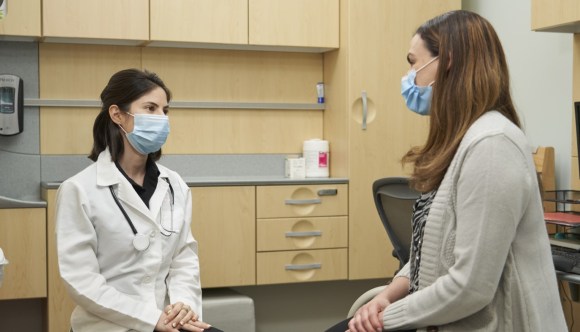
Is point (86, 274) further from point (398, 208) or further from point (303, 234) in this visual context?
point (303, 234)

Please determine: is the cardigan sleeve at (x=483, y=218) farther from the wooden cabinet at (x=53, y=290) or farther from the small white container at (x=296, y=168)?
the small white container at (x=296, y=168)

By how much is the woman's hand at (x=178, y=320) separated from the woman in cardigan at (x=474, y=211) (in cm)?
63

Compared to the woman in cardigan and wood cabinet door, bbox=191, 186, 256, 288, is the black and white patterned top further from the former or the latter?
wood cabinet door, bbox=191, 186, 256, 288

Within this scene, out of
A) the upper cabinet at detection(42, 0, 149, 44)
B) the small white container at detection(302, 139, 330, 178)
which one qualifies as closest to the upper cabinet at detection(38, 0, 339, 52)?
the upper cabinet at detection(42, 0, 149, 44)

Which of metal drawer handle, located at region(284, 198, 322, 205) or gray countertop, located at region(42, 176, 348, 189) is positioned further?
metal drawer handle, located at region(284, 198, 322, 205)

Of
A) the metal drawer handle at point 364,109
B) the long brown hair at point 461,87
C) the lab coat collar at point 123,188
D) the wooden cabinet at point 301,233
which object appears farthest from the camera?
the metal drawer handle at point 364,109

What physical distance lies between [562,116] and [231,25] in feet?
5.40

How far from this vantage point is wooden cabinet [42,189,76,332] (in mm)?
3193

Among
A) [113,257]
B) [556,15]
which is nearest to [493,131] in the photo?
[113,257]

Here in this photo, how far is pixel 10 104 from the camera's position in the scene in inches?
134

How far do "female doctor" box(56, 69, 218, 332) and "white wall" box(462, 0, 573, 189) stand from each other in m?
1.72

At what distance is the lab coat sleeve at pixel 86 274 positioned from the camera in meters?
2.04

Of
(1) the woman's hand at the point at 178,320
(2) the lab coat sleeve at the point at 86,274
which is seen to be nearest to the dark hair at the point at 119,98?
(2) the lab coat sleeve at the point at 86,274

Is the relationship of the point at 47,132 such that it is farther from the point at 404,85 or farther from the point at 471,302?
the point at 471,302
